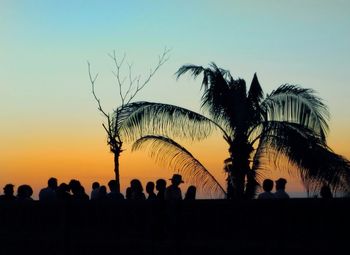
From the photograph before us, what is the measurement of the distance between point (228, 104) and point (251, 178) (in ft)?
7.76

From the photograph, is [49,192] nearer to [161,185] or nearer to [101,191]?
[101,191]

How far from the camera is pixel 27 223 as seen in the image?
1656 cm

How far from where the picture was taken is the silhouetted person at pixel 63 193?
1570 cm

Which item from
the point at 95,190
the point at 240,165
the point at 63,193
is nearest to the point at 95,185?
the point at 95,190

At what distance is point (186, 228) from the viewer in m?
13.9

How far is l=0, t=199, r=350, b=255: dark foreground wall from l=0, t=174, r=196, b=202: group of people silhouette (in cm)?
39

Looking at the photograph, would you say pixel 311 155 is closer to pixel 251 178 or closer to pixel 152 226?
pixel 251 178

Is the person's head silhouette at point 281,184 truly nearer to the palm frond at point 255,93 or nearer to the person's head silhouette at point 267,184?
the person's head silhouette at point 267,184

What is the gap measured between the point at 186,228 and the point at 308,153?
541cm

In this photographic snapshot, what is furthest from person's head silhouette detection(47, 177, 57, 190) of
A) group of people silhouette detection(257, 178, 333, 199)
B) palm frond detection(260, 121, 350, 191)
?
palm frond detection(260, 121, 350, 191)

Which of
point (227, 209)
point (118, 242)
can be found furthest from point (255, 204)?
point (118, 242)

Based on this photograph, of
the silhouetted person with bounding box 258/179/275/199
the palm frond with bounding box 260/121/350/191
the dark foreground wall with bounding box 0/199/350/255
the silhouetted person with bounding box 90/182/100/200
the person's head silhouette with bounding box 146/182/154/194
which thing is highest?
the palm frond with bounding box 260/121/350/191

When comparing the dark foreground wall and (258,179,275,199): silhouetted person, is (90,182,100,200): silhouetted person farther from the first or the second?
(258,179,275,199): silhouetted person

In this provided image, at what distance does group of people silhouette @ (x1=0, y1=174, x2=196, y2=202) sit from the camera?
48.3 feet
